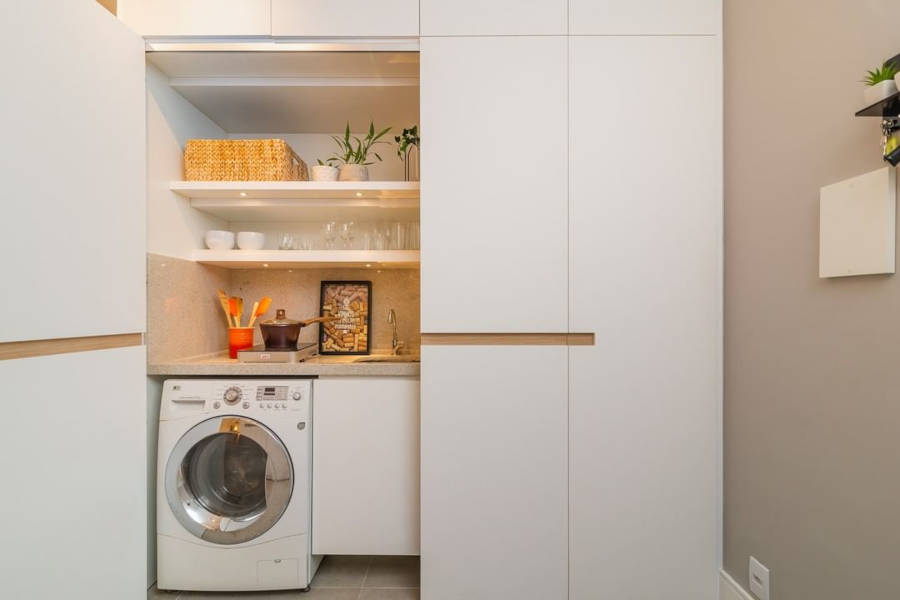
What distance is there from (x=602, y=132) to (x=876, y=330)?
1.06 metres

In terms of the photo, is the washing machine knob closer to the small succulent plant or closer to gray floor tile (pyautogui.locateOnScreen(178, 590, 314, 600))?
gray floor tile (pyautogui.locateOnScreen(178, 590, 314, 600))

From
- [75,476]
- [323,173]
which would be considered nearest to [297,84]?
[323,173]

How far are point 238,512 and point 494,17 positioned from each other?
91.8 inches

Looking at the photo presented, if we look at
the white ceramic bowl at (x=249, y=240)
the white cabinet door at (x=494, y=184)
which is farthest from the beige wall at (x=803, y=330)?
the white ceramic bowl at (x=249, y=240)

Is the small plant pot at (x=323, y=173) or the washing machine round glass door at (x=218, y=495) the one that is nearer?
the washing machine round glass door at (x=218, y=495)

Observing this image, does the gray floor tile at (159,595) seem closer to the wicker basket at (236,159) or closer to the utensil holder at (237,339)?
the utensil holder at (237,339)

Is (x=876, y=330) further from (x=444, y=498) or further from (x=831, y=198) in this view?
(x=444, y=498)

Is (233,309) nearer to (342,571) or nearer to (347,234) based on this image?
(347,234)

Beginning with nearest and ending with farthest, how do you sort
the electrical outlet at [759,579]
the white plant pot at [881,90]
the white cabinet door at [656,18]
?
the white plant pot at [881,90] → the electrical outlet at [759,579] → the white cabinet door at [656,18]

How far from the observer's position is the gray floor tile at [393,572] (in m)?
1.89

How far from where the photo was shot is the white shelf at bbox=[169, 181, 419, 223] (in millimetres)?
1984

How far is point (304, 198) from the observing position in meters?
2.13

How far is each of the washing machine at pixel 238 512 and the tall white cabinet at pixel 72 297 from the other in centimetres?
20

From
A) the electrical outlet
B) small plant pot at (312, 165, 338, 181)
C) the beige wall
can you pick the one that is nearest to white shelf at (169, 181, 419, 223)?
small plant pot at (312, 165, 338, 181)
